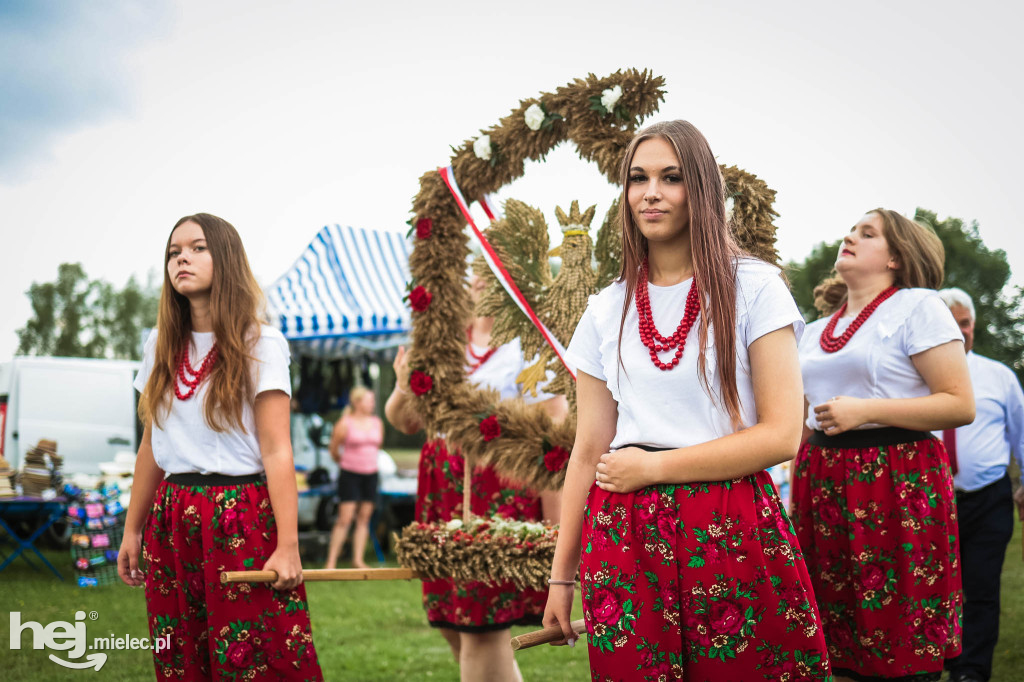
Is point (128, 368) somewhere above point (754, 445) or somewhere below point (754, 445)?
above

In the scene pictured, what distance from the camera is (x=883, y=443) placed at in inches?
113

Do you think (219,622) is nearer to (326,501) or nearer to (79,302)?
(326,501)

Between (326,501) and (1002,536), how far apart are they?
23.5ft

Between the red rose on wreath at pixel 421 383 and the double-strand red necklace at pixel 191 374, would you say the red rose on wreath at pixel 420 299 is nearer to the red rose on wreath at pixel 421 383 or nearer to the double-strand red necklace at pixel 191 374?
the red rose on wreath at pixel 421 383

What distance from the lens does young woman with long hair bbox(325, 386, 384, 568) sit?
28.8 ft

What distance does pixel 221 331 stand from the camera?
2701 millimetres

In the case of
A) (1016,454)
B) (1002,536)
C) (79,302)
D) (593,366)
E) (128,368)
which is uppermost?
(79,302)

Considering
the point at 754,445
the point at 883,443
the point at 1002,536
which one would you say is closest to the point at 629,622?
the point at 754,445

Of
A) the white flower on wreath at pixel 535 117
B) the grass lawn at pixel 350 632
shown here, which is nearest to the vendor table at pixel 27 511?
the grass lawn at pixel 350 632

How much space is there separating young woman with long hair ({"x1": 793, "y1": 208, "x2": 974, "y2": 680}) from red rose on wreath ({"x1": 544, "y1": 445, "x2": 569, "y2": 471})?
0.86 m

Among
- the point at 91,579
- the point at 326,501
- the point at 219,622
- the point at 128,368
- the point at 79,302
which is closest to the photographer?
the point at 219,622

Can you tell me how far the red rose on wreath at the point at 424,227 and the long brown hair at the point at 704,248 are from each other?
1349 millimetres

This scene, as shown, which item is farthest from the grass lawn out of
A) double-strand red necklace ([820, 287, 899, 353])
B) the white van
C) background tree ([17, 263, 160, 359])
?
background tree ([17, 263, 160, 359])

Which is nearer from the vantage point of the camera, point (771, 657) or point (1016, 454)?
point (771, 657)
